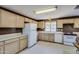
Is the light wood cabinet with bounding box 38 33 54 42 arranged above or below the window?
below

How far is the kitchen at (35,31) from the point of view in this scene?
3.53 meters

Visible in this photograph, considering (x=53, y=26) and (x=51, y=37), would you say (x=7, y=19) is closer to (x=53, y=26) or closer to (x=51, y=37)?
(x=51, y=37)

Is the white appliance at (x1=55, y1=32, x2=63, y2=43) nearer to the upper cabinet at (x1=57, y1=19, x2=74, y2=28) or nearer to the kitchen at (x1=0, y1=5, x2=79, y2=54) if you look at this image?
the kitchen at (x1=0, y1=5, x2=79, y2=54)

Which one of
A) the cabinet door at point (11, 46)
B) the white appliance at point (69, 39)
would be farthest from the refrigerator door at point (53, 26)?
the cabinet door at point (11, 46)

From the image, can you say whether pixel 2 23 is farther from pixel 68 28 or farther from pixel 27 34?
pixel 68 28

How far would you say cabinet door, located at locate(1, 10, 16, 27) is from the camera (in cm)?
340

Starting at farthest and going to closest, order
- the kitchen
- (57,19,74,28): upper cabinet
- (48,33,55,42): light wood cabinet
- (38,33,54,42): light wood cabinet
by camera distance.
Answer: (38,33,54,42): light wood cabinet, (48,33,55,42): light wood cabinet, (57,19,74,28): upper cabinet, the kitchen

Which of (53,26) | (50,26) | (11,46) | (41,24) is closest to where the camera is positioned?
(11,46)

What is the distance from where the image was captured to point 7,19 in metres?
3.66

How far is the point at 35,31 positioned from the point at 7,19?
288 centimetres

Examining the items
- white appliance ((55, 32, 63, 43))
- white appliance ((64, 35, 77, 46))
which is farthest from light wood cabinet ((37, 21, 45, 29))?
white appliance ((64, 35, 77, 46))

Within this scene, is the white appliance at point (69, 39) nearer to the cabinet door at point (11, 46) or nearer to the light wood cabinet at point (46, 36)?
the light wood cabinet at point (46, 36)

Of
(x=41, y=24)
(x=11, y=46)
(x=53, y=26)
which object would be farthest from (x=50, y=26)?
(x=11, y=46)
